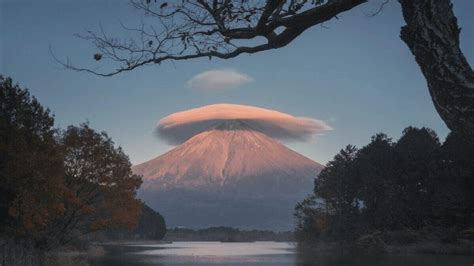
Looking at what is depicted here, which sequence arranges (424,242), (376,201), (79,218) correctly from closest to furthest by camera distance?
(79,218) < (424,242) < (376,201)

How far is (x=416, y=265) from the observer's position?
34156 millimetres

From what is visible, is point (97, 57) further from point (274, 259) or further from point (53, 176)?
point (274, 259)

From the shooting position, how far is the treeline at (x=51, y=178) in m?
25.5

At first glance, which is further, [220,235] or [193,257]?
[220,235]

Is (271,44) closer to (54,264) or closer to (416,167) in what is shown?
(54,264)

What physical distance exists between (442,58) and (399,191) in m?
55.1

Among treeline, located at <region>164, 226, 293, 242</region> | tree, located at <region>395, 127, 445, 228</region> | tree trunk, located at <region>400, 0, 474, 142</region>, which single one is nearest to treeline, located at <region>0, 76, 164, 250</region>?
tree trunk, located at <region>400, 0, 474, 142</region>

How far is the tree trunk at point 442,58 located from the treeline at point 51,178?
22.6 m

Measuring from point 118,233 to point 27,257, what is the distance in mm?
95662

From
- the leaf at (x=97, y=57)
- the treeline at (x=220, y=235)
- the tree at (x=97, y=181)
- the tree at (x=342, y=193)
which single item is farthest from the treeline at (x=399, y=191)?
the treeline at (x=220, y=235)

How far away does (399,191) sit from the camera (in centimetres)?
5756

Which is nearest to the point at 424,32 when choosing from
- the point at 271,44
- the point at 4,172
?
the point at 271,44

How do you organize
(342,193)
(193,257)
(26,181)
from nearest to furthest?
(26,181) < (193,257) < (342,193)

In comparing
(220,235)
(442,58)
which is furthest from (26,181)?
(220,235)
